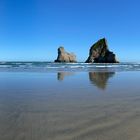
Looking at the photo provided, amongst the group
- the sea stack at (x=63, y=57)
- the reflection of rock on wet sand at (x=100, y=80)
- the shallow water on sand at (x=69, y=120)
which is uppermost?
the sea stack at (x=63, y=57)

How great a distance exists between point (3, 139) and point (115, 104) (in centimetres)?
365

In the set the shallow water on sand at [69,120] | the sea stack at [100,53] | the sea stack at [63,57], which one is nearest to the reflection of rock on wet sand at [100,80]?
the shallow water on sand at [69,120]

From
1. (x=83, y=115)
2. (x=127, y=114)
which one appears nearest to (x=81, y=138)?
(x=83, y=115)

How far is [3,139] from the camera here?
360cm

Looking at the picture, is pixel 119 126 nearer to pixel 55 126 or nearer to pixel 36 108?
pixel 55 126

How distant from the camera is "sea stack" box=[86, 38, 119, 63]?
388ft

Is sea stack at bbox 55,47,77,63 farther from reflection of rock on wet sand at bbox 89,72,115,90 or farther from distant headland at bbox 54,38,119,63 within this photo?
reflection of rock on wet sand at bbox 89,72,115,90

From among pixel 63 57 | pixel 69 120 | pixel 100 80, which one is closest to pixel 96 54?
pixel 63 57

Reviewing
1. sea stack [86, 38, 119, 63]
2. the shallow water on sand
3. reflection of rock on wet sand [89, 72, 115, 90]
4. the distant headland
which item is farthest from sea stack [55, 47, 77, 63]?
the shallow water on sand

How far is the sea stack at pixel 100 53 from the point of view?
118125 mm

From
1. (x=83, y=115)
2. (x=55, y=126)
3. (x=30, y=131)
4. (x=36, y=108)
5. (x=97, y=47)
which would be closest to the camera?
(x=30, y=131)

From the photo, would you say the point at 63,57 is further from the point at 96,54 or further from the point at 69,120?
the point at 69,120

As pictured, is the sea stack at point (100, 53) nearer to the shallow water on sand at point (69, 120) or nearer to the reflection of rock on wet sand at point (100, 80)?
the reflection of rock on wet sand at point (100, 80)

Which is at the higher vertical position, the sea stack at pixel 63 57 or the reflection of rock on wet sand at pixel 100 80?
the sea stack at pixel 63 57
